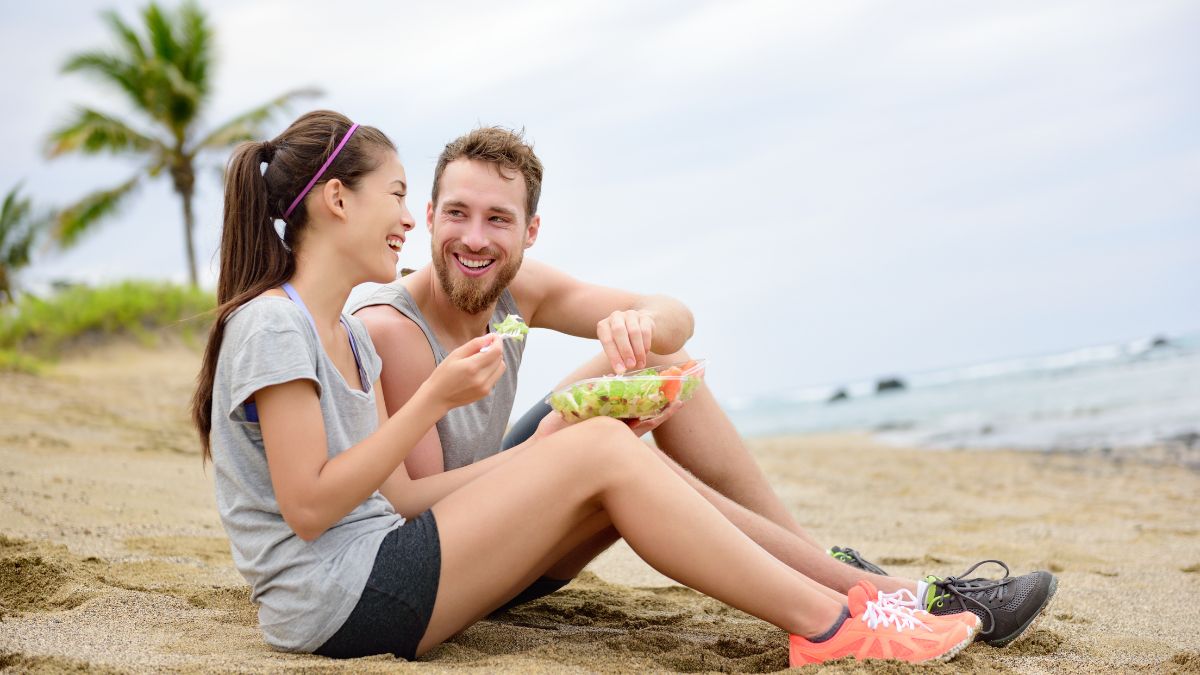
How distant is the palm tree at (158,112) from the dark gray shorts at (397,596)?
1853 centimetres

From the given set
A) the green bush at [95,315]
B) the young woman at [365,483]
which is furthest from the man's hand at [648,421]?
the green bush at [95,315]

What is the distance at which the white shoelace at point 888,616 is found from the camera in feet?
7.78

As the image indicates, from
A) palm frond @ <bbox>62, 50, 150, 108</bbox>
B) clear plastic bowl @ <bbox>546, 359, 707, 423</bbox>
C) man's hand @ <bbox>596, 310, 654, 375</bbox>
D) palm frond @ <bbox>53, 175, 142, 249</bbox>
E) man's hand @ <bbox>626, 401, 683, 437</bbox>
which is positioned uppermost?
palm frond @ <bbox>62, 50, 150, 108</bbox>

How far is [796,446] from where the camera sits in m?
13.4

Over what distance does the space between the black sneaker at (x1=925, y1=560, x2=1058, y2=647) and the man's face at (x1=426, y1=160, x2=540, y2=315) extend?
62.4 inches

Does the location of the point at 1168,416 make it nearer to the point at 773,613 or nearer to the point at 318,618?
the point at 773,613

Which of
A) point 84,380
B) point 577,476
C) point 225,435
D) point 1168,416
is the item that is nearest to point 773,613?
point 577,476

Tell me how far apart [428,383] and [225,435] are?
19.2 inches

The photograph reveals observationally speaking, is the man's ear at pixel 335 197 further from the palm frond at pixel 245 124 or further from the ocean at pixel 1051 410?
the palm frond at pixel 245 124

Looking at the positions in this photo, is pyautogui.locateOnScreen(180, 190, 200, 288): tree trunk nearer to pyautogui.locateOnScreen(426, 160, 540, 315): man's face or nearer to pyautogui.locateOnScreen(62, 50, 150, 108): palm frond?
pyautogui.locateOnScreen(62, 50, 150, 108): palm frond

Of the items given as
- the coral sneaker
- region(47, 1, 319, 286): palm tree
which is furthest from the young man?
region(47, 1, 319, 286): palm tree

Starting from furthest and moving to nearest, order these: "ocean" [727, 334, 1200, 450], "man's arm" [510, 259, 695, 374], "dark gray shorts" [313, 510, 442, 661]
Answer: "ocean" [727, 334, 1200, 450] < "man's arm" [510, 259, 695, 374] < "dark gray shorts" [313, 510, 442, 661]

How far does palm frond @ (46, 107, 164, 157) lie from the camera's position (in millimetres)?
18312

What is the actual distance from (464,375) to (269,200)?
2.29 feet
